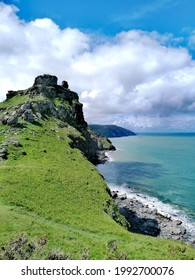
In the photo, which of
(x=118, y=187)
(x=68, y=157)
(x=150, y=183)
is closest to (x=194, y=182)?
(x=150, y=183)

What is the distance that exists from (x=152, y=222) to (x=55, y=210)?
3226 centimetres

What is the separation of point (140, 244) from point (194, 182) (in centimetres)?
7662

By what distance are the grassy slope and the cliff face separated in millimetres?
27809

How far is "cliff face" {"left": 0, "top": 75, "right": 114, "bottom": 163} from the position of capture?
9581 cm

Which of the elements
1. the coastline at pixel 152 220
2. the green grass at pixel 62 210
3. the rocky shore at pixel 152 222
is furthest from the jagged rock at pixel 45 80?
the rocky shore at pixel 152 222

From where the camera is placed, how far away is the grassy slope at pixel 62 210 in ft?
99.8

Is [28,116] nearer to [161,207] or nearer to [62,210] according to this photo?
[161,207]

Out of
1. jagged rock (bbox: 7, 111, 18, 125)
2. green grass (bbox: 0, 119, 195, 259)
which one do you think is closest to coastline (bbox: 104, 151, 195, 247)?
green grass (bbox: 0, 119, 195, 259)

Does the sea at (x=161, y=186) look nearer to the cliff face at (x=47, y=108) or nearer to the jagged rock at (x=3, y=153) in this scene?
the cliff face at (x=47, y=108)

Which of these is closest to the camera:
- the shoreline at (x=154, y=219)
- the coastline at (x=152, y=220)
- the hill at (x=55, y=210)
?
the hill at (x=55, y=210)

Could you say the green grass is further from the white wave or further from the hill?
the white wave

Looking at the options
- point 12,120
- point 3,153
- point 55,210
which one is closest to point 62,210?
point 55,210

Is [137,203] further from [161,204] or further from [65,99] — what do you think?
[65,99]

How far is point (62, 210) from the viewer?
134 ft
